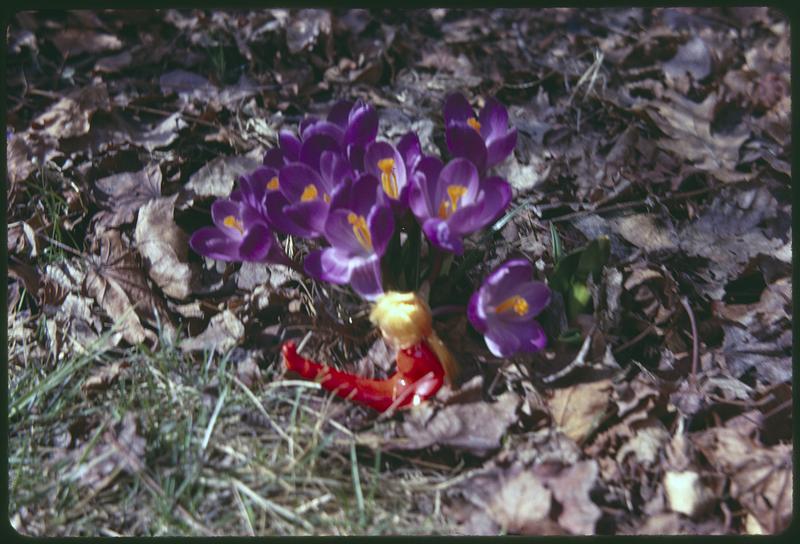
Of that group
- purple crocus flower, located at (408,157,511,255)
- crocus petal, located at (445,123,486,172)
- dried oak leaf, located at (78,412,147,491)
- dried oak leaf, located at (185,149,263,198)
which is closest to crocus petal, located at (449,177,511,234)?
purple crocus flower, located at (408,157,511,255)

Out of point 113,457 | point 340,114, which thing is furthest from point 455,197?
point 113,457

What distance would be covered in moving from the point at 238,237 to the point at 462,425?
2.51ft

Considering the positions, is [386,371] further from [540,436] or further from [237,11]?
[237,11]

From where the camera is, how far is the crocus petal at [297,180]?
7.47ft

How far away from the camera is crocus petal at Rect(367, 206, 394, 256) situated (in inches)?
83.5

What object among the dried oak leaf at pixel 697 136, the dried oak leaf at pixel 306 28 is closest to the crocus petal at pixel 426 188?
the dried oak leaf at pixel 697 136

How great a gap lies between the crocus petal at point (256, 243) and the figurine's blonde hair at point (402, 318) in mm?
322

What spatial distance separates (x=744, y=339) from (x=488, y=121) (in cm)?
98

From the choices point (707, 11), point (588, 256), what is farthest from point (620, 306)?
point (707, 11)

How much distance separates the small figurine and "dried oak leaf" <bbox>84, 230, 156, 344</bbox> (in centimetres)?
53

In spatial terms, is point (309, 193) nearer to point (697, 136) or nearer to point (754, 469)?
point (754, 469)

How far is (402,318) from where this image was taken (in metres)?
2.19

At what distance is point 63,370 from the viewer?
2.37m

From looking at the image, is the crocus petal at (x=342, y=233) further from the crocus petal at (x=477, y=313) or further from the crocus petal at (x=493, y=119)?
the crocus petal at (x=493, y=119)
